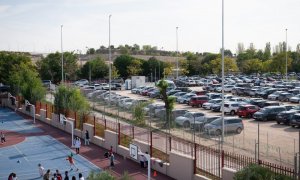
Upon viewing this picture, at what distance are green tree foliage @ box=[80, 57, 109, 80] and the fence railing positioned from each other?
54.2m

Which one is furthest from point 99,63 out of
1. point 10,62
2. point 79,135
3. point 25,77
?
point 79,135

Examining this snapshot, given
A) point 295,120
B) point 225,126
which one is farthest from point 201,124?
point 295,120

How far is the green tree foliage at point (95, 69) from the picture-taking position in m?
93.9

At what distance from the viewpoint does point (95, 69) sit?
94375 millimetres

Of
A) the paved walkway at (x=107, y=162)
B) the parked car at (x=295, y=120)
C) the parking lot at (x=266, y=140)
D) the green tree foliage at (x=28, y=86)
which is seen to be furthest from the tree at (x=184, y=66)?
the parked car at (x=295, y=120)

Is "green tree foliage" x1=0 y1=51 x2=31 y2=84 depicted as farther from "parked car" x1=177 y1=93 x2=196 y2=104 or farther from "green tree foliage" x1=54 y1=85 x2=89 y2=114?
"parked car" x1=177 y1=93 x2=196 y2=104

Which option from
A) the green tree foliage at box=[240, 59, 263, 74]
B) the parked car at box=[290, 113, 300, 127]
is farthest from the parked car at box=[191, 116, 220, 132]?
the green tree foliage at box=[240, 59, 263, 74]

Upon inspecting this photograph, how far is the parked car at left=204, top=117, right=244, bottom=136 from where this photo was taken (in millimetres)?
33500

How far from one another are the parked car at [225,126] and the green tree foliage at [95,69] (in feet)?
205

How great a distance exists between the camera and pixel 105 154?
31125 millimetres

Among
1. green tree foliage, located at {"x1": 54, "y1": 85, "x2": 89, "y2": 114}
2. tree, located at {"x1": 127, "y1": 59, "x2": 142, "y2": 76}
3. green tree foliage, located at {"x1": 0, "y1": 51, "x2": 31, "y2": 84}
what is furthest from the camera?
tree, located at {"x1": 127, "y1": 59, "x2": 142, "y2": 76}

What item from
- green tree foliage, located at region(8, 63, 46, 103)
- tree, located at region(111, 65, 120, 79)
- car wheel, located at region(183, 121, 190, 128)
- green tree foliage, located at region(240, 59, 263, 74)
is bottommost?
car wheel, located at region(183, 121, 190, 128)

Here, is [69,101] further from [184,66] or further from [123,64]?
[184,66]

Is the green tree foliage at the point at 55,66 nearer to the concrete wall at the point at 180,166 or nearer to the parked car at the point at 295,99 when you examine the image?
the parked car at the point at 295,99
